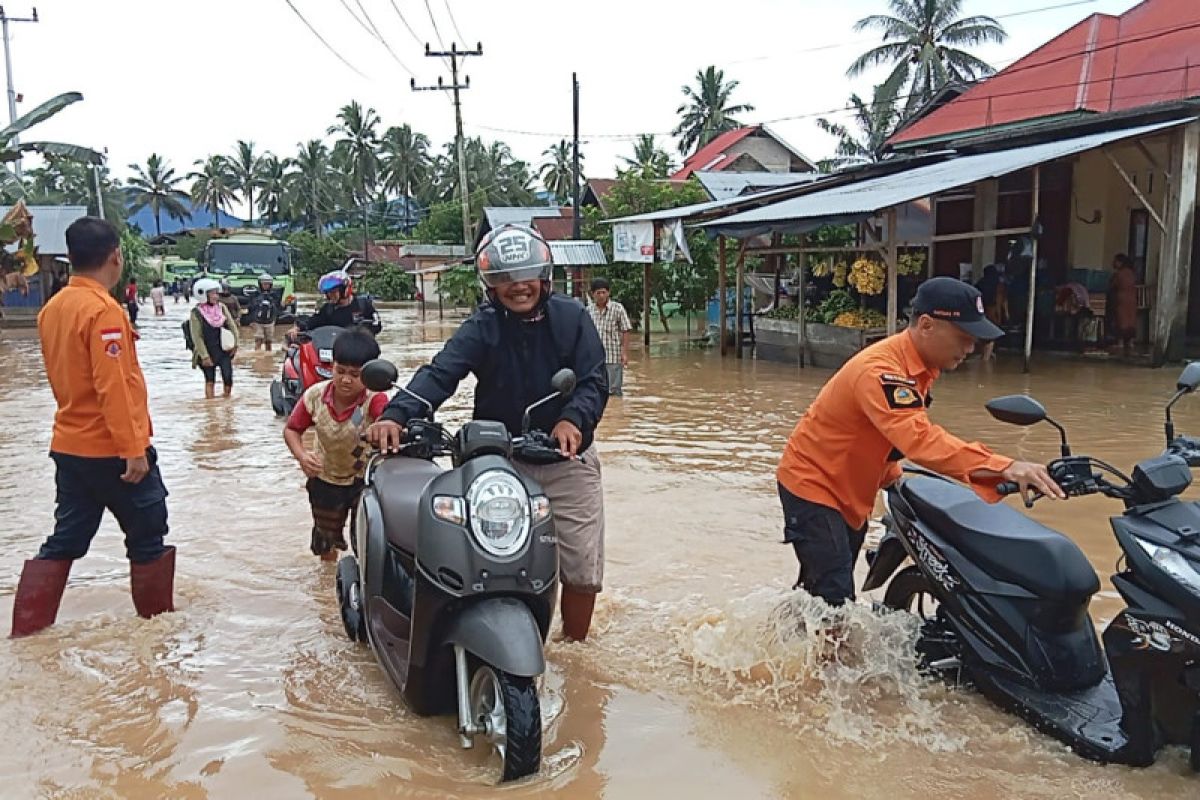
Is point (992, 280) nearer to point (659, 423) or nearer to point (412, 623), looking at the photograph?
point (659, 423)

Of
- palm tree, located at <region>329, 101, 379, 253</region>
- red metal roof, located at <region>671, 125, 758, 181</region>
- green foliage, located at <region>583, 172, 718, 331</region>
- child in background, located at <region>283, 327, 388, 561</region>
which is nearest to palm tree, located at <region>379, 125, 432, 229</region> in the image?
palm tree, located at <region>329, 101, 379, 253</region>

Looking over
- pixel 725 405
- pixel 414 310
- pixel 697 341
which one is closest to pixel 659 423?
pixel 725 405

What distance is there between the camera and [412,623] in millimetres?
3104

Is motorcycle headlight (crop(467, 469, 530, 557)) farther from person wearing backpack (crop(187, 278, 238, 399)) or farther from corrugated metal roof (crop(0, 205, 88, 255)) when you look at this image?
corrugated metal roof (crop(0, 205, 88, 255))

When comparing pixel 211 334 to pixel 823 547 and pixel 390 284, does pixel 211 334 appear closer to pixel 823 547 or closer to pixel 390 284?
pixel 823 547

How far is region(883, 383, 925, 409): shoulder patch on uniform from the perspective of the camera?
327cm

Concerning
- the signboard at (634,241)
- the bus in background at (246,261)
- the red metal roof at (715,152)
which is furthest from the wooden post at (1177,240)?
the red metal roof at (715,152)

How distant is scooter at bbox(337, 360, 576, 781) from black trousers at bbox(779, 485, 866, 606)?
911mm

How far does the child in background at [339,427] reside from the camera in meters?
4.45

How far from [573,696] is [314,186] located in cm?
6182

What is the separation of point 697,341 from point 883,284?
5.66 m

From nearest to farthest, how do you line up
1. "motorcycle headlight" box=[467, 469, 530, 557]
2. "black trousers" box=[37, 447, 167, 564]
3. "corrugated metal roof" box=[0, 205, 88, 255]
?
"motorcycle headlight" box=[467, 469, 530, 557], "black trousers" box=[37, 447, 167, 564], "corrugated metal roof" box=[0, 205, 88, 255]

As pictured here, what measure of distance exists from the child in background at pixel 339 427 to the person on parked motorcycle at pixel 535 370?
0.82 metres

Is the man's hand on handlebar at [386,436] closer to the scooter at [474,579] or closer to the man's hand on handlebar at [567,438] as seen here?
the scooter at [474,579]
